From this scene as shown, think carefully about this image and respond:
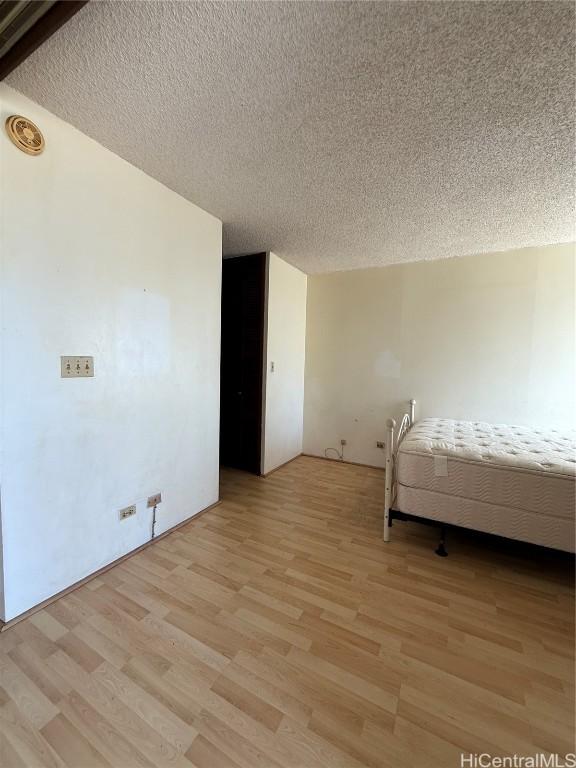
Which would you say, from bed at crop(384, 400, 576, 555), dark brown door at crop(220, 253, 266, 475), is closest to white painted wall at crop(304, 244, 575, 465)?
bed at crop(384, 400, 576, 555)

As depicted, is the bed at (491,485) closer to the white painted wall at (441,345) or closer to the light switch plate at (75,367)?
the white painted wall at (441,345)

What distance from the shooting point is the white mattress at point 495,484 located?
168 centimetres

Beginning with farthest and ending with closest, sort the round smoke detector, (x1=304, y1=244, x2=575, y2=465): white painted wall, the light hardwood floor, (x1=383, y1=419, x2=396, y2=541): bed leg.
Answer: (x1=304, y1=244, x2=575, y2=465): white painted wall
(x1=383, y1=419, x2=396, y2=541): bed leg
the round smoke detector
the light hardwood floor

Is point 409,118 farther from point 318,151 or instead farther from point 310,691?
point 310,691

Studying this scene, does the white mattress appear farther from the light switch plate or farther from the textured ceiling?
the light switch plate

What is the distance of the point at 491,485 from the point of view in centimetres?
182

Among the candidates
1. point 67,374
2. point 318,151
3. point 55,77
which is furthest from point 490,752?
point 55,77

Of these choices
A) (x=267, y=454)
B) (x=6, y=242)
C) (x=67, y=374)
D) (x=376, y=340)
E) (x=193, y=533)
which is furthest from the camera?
(x=376, y=340)

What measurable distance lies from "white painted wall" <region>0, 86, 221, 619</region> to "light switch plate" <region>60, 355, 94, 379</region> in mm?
33

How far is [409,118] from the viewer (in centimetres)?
136

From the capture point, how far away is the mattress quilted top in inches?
70.3

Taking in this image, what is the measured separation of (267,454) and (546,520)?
242 centimetres

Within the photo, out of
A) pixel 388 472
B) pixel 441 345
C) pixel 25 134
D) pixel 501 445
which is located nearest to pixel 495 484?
pixel 501 445

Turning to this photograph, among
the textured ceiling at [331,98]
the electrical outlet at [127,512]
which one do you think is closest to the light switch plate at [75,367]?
the electrical outlet at [127,512]
